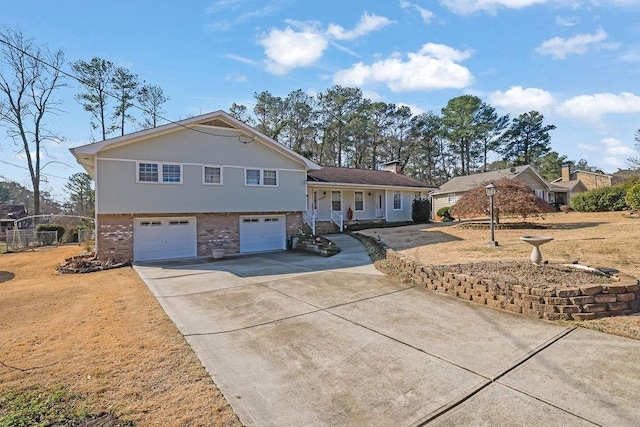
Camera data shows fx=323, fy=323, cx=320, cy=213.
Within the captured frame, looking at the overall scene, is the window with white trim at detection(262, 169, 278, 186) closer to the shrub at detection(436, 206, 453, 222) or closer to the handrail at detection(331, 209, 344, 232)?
the handrail at detection(331, 209, 344, 232)

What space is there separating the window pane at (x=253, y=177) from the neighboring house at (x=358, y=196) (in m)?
3.51

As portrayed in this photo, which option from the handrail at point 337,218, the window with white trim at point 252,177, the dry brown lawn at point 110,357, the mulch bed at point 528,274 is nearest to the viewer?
the dry brown lawn at point 110,357

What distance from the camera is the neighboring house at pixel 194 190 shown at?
1234 centimetres

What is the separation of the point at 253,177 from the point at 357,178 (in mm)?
8820

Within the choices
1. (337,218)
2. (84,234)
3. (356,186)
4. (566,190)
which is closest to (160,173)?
(337,218)

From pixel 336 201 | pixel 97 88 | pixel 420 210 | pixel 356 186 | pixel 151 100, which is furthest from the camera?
pixel 151 100

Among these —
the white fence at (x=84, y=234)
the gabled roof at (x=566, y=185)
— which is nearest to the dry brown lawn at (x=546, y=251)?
the white fence at (x=84, y=234)

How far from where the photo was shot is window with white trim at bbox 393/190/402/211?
23.0 metres

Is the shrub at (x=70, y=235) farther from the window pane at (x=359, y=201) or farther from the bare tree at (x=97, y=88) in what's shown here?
the window pane at (x=359, y=201)

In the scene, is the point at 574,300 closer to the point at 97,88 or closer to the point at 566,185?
the point at 97,88

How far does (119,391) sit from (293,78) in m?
16.7

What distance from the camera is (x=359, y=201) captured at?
21734 mm

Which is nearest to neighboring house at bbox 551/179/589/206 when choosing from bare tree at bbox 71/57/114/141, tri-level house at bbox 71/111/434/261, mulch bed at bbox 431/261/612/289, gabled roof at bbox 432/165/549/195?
gabled roof at bbox 432/165/549/195

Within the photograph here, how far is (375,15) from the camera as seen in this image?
12.1 m
